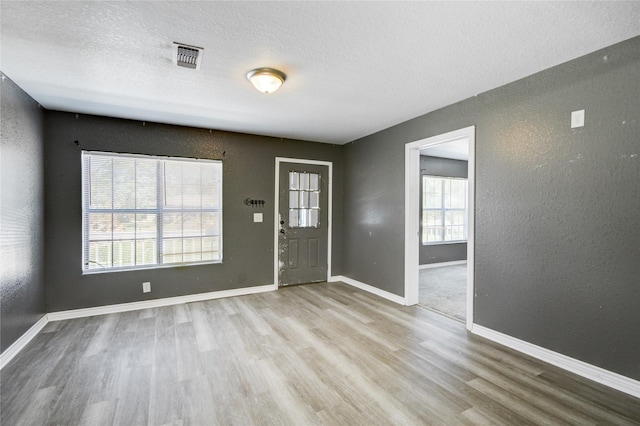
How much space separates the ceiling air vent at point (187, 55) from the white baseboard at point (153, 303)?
3.10 metres

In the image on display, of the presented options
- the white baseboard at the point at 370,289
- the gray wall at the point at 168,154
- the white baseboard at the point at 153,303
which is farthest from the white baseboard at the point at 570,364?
the white baseboard at the point at 153,303

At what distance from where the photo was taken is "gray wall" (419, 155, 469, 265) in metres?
6.48

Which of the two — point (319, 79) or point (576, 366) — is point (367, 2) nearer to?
point (319, 79)

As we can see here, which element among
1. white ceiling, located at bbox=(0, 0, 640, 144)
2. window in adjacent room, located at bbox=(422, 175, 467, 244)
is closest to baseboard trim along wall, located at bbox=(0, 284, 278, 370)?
white ceiling, located at bbox=(0, 0, 640, 144)

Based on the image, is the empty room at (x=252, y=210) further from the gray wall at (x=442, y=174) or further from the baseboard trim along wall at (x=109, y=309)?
the gray wall at (x=442, y=174)

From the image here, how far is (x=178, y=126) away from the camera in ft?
13.5

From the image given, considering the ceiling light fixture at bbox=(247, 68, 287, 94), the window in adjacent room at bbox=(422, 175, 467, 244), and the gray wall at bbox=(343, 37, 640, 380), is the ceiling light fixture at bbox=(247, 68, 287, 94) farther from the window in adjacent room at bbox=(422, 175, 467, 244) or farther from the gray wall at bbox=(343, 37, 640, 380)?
the window in adjacent room at bbox=(422, 175, 467, 244)

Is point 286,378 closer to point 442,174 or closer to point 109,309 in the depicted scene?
point 109,309

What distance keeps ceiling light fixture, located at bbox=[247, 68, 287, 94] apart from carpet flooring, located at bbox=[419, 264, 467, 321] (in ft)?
10.8

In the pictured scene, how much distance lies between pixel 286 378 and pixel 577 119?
309cm

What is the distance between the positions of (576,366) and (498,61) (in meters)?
2.51

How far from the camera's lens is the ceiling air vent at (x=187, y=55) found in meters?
2.13

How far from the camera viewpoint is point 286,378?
224 cm

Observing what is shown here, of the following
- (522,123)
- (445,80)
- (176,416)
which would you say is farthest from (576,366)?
(176,416)
